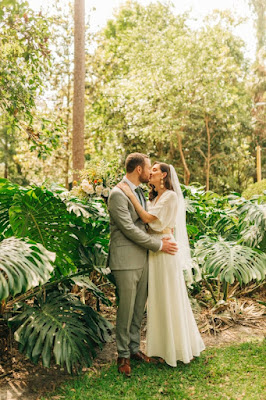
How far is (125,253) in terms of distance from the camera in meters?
3.69

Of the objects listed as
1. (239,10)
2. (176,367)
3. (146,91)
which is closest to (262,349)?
(176,367)

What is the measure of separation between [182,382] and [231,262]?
1333mm

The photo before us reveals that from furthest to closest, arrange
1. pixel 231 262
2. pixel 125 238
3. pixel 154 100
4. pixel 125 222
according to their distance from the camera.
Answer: pixel 154 100 < pixel 231 262 < pixel 125 238 < pixel 125 222

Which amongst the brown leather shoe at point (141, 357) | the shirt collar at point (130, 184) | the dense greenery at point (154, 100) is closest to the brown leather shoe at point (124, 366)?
the brown leather shoe at point (141, 357)

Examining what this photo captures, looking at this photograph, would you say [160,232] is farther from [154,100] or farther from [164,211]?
[154,100]

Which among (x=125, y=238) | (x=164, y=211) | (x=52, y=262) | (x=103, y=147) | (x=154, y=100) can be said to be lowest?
(x=52, y=262)

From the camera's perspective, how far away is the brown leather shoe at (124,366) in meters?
3.65

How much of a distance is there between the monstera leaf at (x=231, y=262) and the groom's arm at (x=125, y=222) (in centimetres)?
97

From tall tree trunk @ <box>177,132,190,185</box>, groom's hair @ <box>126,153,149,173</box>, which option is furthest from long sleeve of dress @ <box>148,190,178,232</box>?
tall tree trunk @ <box>177,132,190,185</box>

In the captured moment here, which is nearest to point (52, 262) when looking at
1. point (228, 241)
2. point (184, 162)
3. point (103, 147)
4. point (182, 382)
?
point (182, 382)

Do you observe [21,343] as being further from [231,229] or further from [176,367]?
[231,229]

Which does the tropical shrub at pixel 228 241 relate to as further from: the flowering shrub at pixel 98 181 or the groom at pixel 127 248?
the flowering shrub at pixel 98 181

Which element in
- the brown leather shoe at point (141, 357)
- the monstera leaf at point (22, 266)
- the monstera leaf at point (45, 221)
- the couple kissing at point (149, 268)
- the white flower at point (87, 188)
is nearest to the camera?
the monstera leaf at point (22, 266)

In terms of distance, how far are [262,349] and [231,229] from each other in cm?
198
